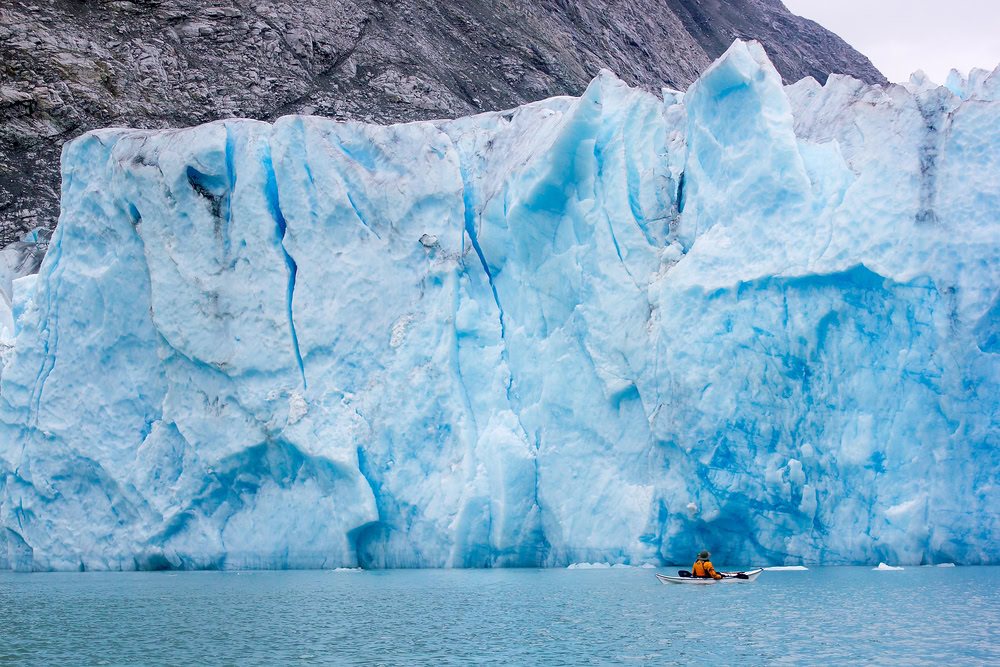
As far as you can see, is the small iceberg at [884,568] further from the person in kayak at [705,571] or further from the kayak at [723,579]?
the person in kayak at [705,571]

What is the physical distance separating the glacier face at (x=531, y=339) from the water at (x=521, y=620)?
1.01 metres

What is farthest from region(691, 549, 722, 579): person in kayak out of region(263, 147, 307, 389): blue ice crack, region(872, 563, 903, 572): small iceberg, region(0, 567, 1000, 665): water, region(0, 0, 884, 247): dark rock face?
region(0, 0, 884, 247): dark rock face

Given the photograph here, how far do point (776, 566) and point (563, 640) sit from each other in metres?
5.09

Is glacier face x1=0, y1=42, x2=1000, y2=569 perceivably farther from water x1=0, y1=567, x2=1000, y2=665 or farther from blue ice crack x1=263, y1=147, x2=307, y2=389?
water x1=0, y1=567, x2=1000, y2=665

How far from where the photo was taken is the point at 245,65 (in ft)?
96.4

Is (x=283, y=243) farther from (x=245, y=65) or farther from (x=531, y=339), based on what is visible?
(x=245, y=65)

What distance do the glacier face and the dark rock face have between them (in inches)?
482

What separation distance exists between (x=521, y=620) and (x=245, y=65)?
2426 cm

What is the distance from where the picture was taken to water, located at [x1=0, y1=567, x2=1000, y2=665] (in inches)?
269

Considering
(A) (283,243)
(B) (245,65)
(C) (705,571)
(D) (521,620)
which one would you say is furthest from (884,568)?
(B) (245,65)

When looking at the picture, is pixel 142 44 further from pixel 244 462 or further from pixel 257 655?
pixel 257 655

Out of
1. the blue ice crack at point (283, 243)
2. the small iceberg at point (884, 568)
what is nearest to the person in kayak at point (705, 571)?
the small iceberg at point (884, 568)

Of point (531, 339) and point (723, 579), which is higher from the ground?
point (531, 339)

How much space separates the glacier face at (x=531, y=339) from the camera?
1105 cm
